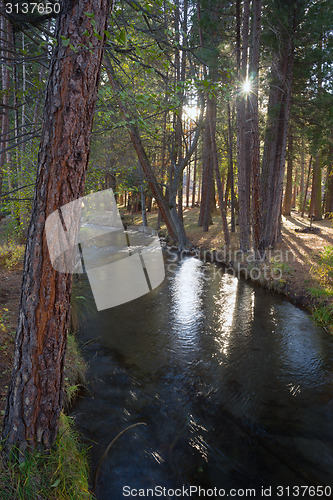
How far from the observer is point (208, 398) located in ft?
15.7

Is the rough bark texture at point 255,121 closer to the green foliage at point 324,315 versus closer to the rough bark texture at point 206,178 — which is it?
the green foliage at point 324,315

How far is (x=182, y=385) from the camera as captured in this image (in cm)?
505

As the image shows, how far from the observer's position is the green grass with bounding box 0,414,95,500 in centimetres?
241

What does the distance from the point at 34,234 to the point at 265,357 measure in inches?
213

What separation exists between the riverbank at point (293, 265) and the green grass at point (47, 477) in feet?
21.4

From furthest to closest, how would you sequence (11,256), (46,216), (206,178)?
(206,178), (11,256), (46,216)

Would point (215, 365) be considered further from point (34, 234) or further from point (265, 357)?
point (34, 234)

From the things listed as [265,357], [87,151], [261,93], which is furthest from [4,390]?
[261,93]
